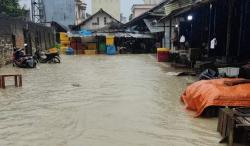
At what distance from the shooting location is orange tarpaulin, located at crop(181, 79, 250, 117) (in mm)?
7875

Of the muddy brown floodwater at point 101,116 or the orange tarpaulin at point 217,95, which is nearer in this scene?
the muddy brown floodwater at point 101,116

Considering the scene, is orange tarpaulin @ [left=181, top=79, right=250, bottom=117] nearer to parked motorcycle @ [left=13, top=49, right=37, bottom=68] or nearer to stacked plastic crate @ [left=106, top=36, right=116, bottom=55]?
parked motorcycle @ [left=13, top=49, right=37, bottom=68]

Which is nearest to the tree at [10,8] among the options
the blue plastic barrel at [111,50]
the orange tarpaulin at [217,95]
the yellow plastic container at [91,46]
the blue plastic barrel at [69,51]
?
the blue plastic barrel at [69,51]

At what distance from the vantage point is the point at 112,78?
1588cm

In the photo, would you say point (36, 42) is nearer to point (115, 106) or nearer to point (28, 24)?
point (28, 24)

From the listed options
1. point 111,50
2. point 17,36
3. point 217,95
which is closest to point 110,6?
point 111,50

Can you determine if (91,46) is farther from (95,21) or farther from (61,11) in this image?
(61,11)

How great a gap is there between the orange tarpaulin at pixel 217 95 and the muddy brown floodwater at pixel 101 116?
13.1 inches

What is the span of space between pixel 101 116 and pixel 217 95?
274 cm

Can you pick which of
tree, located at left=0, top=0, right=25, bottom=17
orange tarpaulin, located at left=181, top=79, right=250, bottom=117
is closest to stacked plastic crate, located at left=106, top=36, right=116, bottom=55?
tree, located at left=0, top=0, right=25, bottom=17

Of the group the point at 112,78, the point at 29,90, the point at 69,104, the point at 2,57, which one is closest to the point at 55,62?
the point at 2,57

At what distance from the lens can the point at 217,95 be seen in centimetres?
803

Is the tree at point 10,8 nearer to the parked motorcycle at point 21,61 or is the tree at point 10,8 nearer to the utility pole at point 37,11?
the utility pole at point 37,11

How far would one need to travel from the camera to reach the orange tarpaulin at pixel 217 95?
788cm
